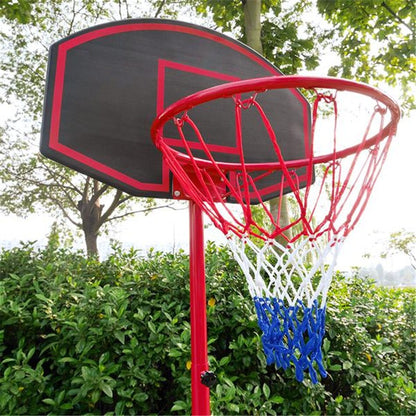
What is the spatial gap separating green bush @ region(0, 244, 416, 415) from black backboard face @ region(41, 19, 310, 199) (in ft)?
A: 3.10

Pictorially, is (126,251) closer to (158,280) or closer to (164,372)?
(158,280)

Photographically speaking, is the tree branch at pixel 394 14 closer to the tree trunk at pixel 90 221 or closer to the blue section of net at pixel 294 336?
the blue section of net at pixel 294 336

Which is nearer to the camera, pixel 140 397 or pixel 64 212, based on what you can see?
pixel 140 397

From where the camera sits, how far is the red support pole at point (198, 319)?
5.84ft

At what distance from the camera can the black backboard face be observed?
5.94 ft

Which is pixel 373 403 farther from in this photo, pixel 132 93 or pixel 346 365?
pixel 132 93

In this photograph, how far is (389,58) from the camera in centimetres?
521

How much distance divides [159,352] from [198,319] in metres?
0.43

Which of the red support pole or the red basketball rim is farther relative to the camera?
the red support pole

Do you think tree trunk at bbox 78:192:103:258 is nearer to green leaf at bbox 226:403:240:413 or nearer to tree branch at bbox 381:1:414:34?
tree branch at bbox 381:1:414:34

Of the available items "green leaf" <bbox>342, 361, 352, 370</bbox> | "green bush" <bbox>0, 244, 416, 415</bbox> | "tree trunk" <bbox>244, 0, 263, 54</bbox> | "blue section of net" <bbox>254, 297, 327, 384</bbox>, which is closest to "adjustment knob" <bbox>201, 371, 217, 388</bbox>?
"green bush" <bbox>0, 244, 416, 415</bbox>

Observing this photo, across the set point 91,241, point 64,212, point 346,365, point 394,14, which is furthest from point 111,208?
point 346,365

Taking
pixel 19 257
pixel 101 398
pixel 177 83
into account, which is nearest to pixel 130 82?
pixel 177 83

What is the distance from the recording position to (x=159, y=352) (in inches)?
82.7
